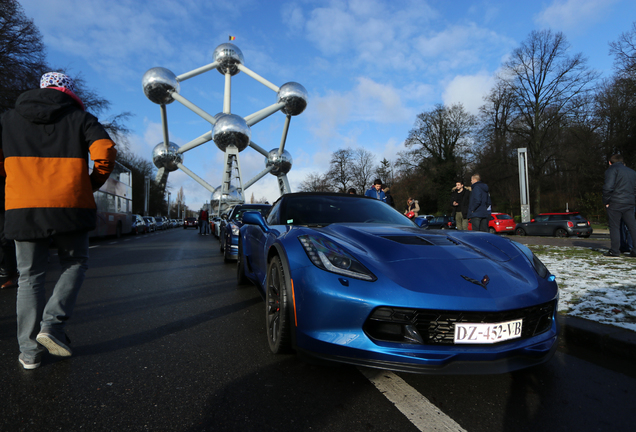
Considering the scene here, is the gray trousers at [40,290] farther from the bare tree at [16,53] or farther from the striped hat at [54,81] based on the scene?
the bare tree at [16,53]

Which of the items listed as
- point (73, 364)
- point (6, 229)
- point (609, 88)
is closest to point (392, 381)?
point (73, 364)

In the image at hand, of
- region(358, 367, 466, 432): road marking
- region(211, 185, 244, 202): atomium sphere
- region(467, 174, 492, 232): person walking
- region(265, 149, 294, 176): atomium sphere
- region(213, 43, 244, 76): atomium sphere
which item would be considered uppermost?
region(213, 43, 244, 76): atomium sphere

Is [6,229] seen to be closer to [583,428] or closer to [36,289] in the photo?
[36,289]

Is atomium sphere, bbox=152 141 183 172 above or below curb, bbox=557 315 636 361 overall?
above

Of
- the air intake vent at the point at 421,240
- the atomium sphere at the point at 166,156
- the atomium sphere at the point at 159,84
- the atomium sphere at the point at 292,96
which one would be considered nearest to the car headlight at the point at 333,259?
the air intake vent at the point at 421,240

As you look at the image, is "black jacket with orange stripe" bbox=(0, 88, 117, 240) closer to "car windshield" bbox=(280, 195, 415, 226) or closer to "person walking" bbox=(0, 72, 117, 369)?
"person walking" bbox=(0, 72, 117, 369)

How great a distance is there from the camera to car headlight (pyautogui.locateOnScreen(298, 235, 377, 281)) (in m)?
2.32

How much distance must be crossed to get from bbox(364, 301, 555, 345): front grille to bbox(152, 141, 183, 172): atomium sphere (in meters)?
34.4

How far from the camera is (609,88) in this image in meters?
28.3

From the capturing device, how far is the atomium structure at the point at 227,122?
95.8ft

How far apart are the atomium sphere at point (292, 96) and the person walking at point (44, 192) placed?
3071cm

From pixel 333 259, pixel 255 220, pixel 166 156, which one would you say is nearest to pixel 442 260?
pixel 333 259

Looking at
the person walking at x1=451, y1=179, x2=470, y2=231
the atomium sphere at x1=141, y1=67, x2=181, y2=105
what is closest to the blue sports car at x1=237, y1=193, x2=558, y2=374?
the person walking at x1=451, y1=179, x2=470, y2=231

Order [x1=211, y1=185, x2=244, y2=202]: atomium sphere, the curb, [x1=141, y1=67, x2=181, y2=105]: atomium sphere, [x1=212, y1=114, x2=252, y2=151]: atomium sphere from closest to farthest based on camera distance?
the curb < [x1=212, y1=114, x2=252, y2=151]: atomium sphere < [x1=141, y1=67, x2=181, y2=105]: atomium sphere < [x1=211, y1=185, x2=244, y2=202]: atomium sphere
